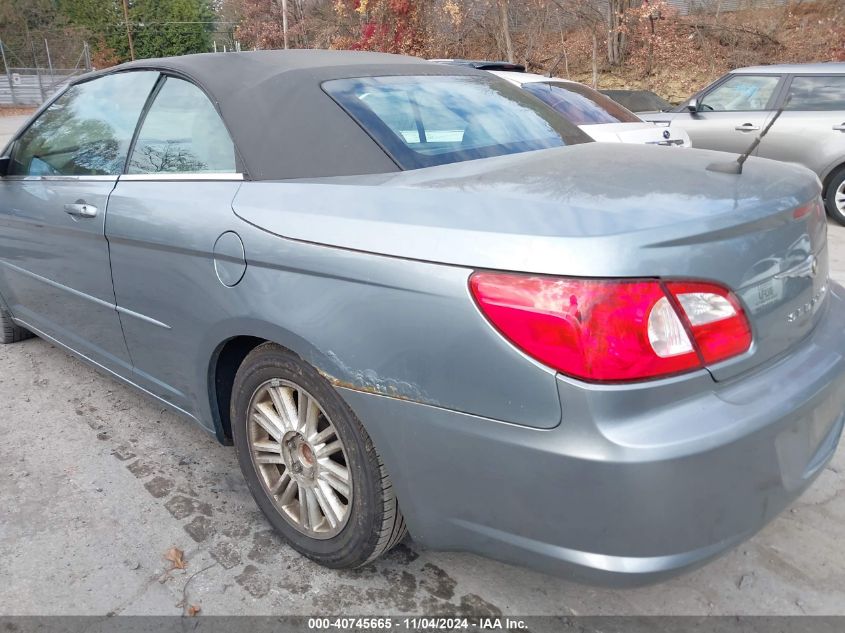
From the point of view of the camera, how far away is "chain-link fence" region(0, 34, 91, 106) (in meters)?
34.5

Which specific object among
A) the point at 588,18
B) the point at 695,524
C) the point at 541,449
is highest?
the point at 588,18

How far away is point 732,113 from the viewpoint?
8156 mm

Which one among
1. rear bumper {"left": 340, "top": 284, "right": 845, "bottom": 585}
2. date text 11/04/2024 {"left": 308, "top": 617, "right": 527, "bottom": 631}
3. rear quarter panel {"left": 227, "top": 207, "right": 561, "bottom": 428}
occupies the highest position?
rear quarter panel {"left": 227, "top": 207, "right": 561, "bottom": 428}

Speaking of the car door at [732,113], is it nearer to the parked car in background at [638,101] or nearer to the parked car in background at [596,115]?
the parked car in background at [596,115]

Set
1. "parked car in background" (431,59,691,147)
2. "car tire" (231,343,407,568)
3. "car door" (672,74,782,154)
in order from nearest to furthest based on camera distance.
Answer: "car tire" (231,343,407,568) → "parked car in background" (431,59,691,147) → "car door" (672,74,782,154)

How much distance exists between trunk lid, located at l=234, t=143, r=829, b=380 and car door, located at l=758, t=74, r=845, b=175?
20.6 feet

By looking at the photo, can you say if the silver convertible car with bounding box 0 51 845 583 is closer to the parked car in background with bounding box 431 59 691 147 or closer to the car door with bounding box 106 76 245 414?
the car door with bounding box 106 76 245 414

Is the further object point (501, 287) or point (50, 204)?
point (50, 204)

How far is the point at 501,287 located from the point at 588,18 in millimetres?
19007

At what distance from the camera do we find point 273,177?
2.21 metres

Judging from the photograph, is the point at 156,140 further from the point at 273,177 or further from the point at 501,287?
the point at 501,287

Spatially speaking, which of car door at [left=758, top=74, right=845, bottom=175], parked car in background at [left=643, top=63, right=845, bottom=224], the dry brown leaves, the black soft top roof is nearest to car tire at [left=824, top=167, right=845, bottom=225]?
parked car in background at [left=643, top=63, right=845, bottom=224]

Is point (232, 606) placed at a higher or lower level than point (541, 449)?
lower

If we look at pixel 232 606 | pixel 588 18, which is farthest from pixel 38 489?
pixel 588 18
